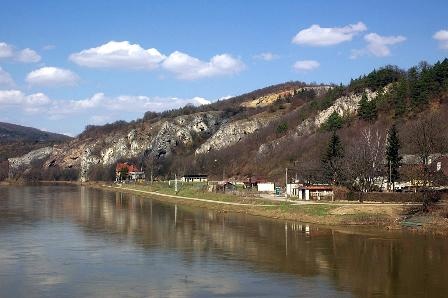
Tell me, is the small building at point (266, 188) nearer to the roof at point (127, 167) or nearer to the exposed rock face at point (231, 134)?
the exposed rock face at point (231, 134)

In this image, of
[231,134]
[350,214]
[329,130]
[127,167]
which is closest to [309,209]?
[350,214]

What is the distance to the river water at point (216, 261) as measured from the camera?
23703 mm

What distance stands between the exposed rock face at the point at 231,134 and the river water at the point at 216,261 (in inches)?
4755

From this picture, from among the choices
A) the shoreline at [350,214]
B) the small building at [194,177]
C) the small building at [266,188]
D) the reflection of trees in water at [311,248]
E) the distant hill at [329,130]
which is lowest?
the reflection of trees in water at [311,248]

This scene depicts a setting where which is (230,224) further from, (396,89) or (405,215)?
(396,89)

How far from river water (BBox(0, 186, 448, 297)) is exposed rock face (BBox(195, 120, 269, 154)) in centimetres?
12078

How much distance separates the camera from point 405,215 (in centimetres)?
4897

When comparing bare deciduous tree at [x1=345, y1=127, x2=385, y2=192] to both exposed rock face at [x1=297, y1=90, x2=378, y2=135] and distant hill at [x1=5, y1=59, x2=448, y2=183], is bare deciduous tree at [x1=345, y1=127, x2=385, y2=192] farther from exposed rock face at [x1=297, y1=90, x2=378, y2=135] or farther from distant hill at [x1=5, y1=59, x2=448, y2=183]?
exposed rock face at [x1=297, y1=90, x2=378, y2=135]

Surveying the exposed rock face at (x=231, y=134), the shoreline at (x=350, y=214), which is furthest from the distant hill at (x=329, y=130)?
the shoreline at (x=350, y=214)

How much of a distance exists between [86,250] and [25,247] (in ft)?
14.0

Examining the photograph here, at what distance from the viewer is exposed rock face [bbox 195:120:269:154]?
17138 centimetres

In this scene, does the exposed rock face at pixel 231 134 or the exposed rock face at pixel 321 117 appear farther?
the exposed rock face at pixel 231 134

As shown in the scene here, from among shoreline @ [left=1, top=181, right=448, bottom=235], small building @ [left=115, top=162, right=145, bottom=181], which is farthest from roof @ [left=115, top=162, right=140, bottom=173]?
shoreline @ [left=1, top=181, right=448, bottom=235]

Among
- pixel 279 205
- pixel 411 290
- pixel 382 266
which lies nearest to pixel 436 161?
pixel 279 205
